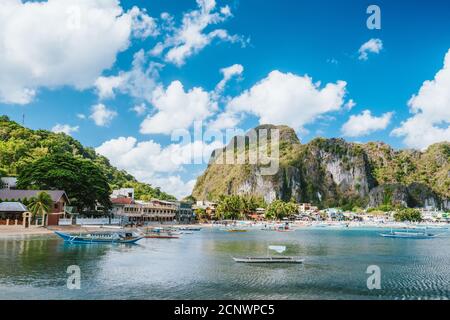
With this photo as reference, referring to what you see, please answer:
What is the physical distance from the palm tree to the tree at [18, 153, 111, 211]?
1131 centimetres

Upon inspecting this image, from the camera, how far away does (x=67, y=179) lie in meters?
77.9

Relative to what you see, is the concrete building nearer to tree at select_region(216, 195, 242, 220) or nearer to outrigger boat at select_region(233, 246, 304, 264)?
tree at select_region(216, 195, 242, 220)

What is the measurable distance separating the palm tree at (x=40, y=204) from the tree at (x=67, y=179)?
11.3 m

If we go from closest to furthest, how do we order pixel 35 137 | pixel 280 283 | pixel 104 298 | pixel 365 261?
pixel 104 298 < pixel 280 283 < pixel 365 261 < pixel 35 137

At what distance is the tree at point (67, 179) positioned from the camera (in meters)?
76.9

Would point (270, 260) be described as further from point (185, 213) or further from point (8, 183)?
point (185, 213)

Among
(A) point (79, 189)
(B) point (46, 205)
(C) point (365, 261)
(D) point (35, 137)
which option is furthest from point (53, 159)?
(C) point (365, 261)

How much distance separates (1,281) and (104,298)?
27.0 feet

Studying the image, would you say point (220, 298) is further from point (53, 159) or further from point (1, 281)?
point (53, 159)

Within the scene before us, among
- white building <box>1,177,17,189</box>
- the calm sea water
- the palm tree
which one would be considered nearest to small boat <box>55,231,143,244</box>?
the calm sea water

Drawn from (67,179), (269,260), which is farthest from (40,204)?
(269,260)

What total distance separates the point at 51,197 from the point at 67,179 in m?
8.93

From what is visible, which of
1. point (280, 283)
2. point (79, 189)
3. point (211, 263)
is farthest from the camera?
point (79, 189)
